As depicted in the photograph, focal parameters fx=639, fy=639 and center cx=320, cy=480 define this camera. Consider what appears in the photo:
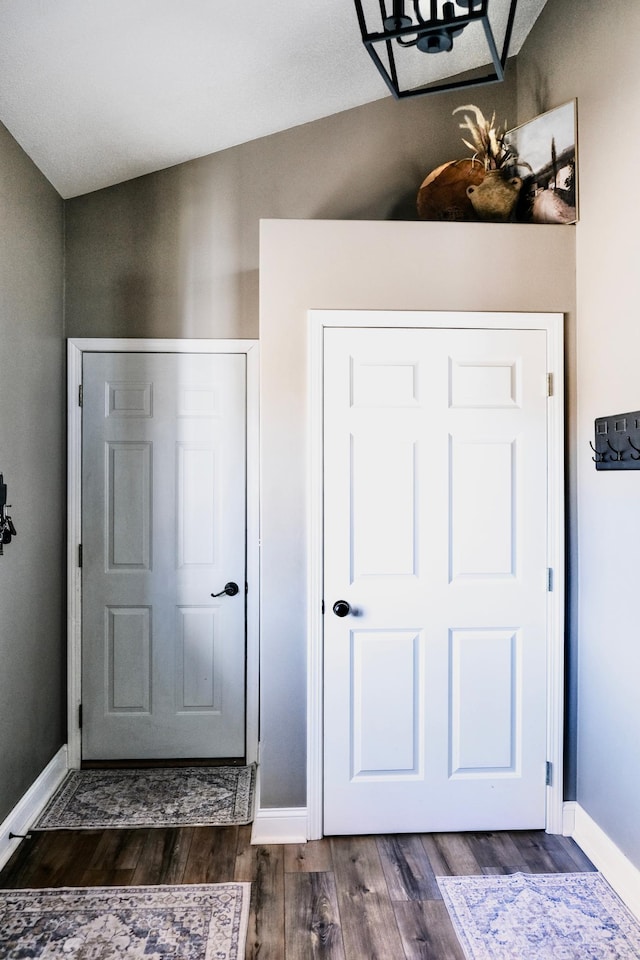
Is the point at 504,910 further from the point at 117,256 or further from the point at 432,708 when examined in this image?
the point at 117,256

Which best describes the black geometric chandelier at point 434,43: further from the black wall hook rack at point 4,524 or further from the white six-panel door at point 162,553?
the black wall hook rack at point 4,524

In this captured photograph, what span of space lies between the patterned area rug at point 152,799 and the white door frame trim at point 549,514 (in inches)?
18.8

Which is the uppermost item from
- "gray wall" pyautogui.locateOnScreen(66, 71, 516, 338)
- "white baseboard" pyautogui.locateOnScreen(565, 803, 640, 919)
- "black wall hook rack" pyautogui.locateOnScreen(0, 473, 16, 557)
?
"gray wall" pyautogui.locateOnScreen(66, 71, 516, 338)

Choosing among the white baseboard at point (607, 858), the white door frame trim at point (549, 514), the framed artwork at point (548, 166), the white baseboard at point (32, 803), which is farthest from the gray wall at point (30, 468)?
the white baseboard at point (607, 858)

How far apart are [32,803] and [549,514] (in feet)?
7.64

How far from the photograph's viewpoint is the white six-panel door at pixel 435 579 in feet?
7.87

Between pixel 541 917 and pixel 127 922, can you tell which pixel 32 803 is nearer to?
pixel 127 922

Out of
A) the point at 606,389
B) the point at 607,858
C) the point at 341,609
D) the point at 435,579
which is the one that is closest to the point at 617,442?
the point at 606,389

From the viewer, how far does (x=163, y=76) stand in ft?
7.70

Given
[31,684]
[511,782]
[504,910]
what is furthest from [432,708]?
[31,684]

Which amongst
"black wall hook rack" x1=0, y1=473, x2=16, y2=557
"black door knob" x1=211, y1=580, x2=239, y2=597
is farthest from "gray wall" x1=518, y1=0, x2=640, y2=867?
"black wall hook rack" x1=0, y1=473, x2=16, y2=557

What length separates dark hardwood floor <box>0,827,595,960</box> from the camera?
6.25 ft

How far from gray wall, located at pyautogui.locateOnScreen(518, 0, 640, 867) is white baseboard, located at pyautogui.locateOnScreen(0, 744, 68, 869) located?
2.12 m

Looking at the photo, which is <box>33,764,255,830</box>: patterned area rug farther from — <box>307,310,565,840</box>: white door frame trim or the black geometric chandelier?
the black geometric chandelier
